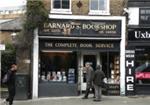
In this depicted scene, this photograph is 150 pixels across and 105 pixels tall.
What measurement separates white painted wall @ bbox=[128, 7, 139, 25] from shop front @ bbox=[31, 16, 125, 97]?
52 centimetres

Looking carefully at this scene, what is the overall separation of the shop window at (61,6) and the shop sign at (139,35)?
3439mm

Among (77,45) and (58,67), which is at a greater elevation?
(77,45)

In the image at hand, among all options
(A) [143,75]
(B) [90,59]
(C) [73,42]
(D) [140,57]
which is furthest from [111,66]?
(C) [73,42]

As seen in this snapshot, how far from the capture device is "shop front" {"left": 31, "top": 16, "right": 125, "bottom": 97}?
2736 cm

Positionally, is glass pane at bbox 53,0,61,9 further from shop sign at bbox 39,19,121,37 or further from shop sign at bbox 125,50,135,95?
shop sign at bbox 125,50,135,95

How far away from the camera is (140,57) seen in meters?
27.8

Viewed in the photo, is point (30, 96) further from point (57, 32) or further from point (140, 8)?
point (140, 8)

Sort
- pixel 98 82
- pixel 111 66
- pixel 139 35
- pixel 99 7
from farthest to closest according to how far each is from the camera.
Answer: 1. pixel 111 66
2. pixel 99 7
3. pixel 139 35
4. pixel 98 82

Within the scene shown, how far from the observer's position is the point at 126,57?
27578mm

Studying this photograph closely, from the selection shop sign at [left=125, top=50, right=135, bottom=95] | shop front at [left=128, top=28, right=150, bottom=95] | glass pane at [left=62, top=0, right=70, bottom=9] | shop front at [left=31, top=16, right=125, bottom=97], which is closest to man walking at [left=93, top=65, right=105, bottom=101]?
shop front at [left=31, top=16, right=125, bottom=97]

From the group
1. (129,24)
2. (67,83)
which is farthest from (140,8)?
(67,83)

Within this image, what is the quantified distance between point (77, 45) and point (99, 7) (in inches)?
93.2

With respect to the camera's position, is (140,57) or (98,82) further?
(140,57)

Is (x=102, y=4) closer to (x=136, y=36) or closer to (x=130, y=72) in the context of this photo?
(x=136, y=36)
